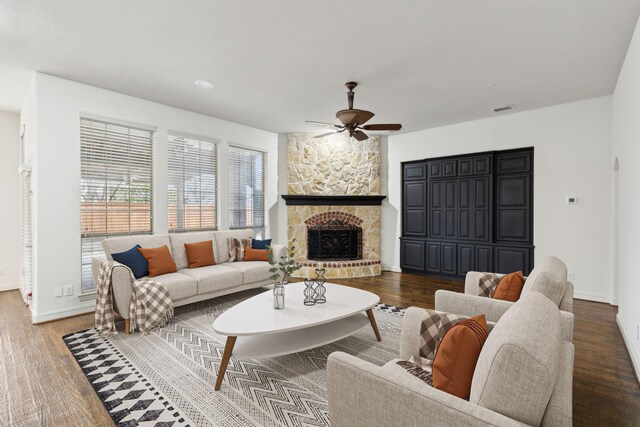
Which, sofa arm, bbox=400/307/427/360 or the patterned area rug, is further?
the patterned area rug

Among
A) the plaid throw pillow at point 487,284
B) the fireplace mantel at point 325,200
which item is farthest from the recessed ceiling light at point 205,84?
the plaid throw pillow at point 487,284

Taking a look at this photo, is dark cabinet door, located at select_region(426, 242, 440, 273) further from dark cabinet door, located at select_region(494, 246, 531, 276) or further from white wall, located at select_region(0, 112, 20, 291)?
white wall, located at select_region(0, 112, 20, 291)

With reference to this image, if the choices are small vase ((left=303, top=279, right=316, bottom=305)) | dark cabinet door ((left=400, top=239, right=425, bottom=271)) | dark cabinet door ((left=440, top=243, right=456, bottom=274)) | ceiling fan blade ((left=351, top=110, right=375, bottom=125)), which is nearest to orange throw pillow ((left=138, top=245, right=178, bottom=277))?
small vase ((left=303, top=279, right=316, bottom=305))

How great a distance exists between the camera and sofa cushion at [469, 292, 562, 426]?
3.47ft

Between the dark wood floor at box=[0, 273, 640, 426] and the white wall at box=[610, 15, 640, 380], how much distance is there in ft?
0.68

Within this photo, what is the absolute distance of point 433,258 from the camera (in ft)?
20.5

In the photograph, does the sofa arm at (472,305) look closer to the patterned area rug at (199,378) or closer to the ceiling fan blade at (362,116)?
the patterned area rug at (199,378)

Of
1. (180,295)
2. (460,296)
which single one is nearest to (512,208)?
(460,296)

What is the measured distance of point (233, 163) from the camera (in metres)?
6.05

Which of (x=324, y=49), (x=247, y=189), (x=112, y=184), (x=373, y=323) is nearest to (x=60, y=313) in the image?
(x=112, y=184)

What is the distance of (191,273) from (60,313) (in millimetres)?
1533

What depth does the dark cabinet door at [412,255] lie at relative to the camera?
251 inches

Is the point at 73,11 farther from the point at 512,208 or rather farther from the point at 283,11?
the point at 512,208

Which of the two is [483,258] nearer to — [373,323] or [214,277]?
[373,323]
